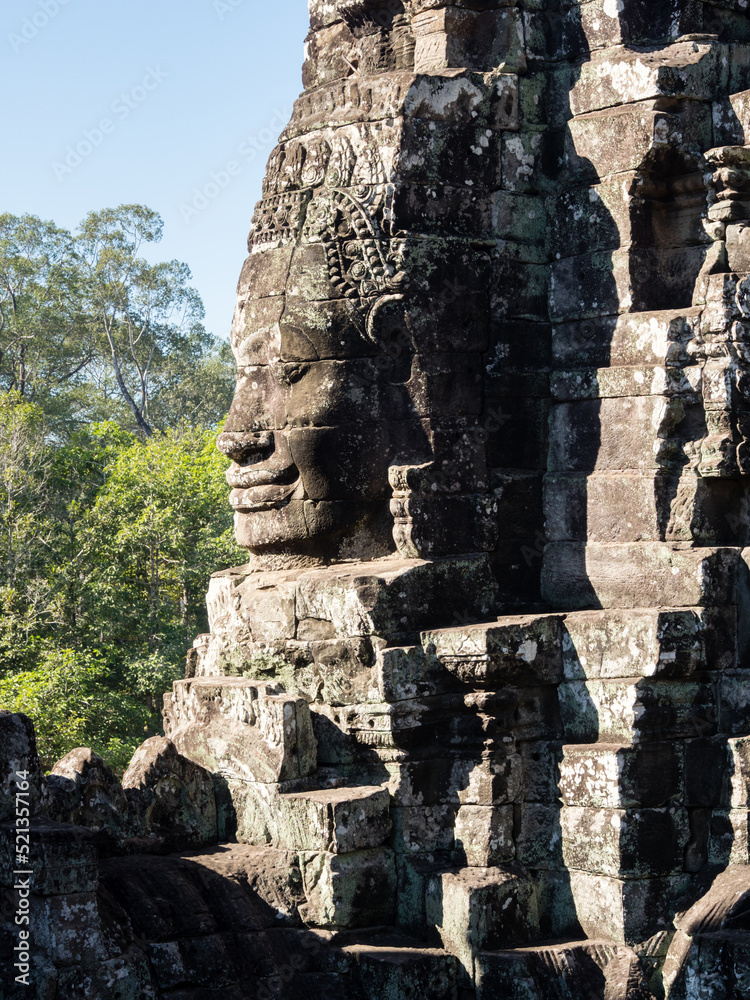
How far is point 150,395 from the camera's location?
39094 millimetres

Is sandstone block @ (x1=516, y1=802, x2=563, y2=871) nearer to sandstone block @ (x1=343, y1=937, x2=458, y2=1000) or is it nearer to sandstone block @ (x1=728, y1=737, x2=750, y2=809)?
sandstone block @ (x1=343, y1=937, x2=458, y2=1000)

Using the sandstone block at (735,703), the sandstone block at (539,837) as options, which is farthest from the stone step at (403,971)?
the sandstone block at (735,703)

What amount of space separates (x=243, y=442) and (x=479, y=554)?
157 centimetres

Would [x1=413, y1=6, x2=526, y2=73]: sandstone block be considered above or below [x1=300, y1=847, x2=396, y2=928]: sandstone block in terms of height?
above

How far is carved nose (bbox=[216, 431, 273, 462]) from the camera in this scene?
8.30m

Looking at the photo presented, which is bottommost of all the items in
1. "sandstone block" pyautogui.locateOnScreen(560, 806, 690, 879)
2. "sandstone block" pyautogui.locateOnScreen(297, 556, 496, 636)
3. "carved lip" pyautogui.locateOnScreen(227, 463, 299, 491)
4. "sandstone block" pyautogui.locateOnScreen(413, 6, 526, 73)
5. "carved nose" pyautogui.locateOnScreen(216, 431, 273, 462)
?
"sandstone block" pyautogui.locateOnScreen(560, 806, 690, 879)

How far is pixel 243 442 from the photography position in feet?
27.4

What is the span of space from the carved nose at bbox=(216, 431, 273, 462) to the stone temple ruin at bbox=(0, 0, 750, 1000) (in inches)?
3.0

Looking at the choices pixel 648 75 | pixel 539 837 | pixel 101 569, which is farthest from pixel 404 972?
pixel 101 569

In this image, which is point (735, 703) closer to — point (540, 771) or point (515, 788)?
point (540, 771)

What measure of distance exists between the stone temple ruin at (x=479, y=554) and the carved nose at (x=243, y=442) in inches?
3.0

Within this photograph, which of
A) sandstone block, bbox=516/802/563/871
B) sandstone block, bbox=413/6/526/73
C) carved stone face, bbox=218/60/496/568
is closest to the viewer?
sandstone block, bbox=516/802/563/871

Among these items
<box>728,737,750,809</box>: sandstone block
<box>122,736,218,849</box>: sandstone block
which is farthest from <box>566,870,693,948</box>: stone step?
<box>122,736,218,849</box>: sandstone block

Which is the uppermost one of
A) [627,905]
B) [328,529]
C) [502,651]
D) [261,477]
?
[261,477]
